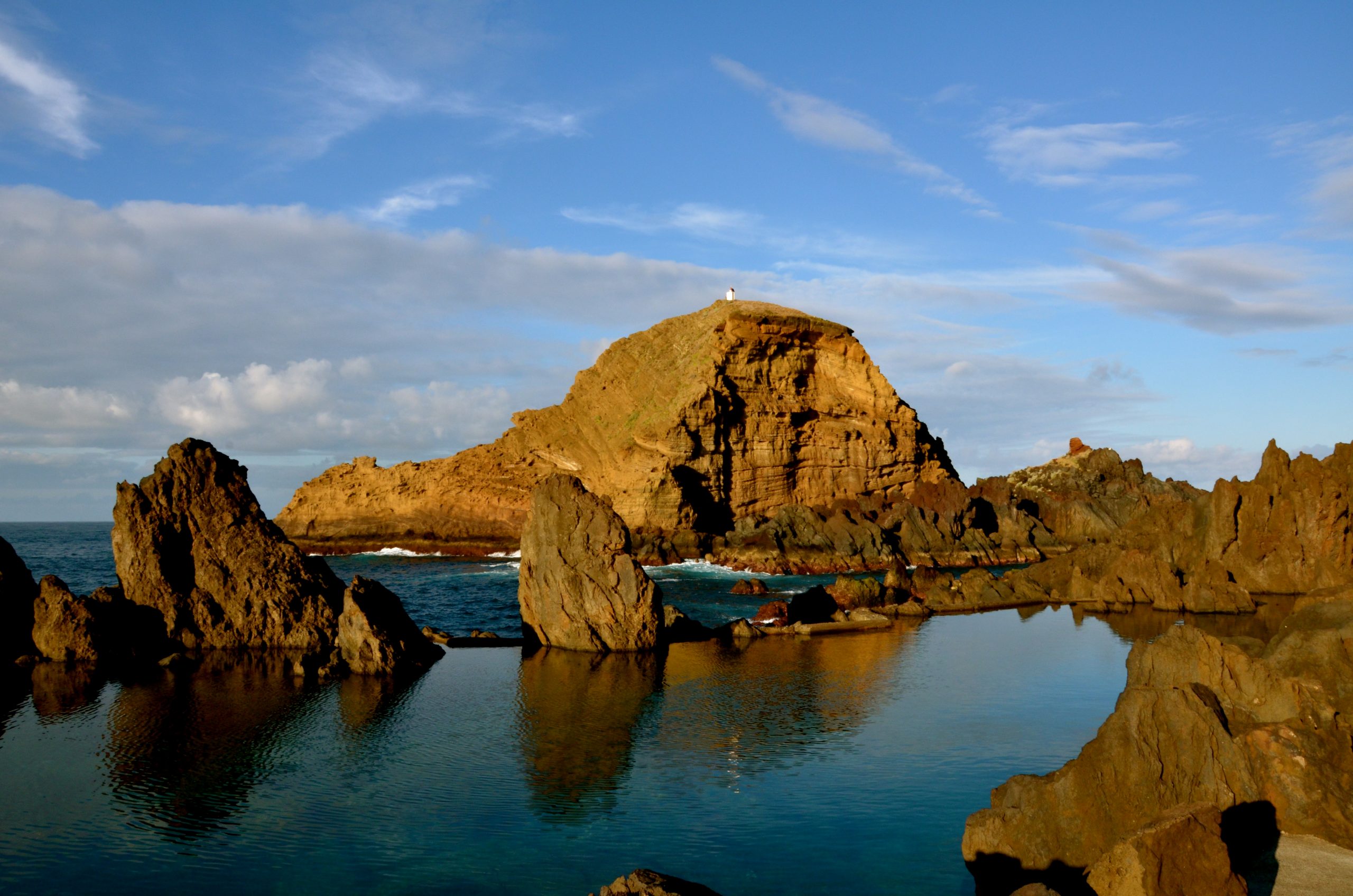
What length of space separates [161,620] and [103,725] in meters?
9.80

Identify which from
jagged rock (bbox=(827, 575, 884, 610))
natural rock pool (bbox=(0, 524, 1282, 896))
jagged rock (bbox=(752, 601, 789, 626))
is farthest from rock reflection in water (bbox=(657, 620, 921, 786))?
jagged rock (bbox=(827, 575, 884, 610))

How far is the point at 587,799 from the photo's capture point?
1609cm

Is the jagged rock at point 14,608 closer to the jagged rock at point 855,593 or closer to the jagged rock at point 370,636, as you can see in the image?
the jagged rock at point 370,636

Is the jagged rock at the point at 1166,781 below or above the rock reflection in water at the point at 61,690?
above

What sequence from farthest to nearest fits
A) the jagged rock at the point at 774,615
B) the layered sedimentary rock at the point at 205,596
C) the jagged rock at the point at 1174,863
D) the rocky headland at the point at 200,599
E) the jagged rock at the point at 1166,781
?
1. the jagged rock at the point at 774,615
2. the layered sedimentary rock at the point at 205,596
3. the rocky headland at the point at 200,599
4. the jagged rock at the point at 1166,781
5. the jagged rock at the point at 1174,863

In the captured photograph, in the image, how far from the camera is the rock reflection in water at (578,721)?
54.1 ft

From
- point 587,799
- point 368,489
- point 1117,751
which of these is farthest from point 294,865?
point 368,489

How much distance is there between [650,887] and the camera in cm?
956

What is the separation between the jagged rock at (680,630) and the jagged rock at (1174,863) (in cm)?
2381

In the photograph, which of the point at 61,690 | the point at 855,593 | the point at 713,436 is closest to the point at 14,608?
the point at 61,690

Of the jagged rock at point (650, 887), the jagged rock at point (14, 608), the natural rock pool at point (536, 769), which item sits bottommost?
the natural rock pool at point (536, 769)

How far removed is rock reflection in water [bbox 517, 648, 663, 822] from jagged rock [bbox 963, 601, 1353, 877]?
6719 mm

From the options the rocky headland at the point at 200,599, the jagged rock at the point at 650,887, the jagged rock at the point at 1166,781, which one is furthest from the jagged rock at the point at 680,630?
the jagged rock at the point at 650,887

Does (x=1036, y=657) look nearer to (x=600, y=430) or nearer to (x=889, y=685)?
(x=889, y=685)
